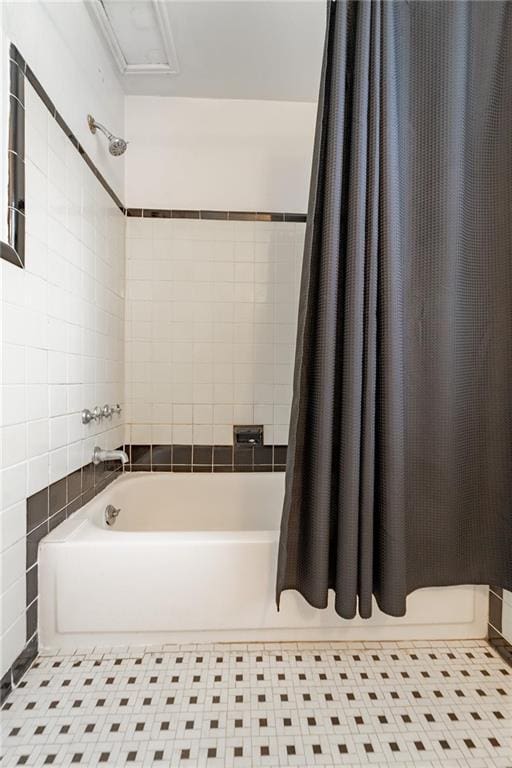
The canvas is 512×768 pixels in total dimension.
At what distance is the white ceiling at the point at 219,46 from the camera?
5.11ft

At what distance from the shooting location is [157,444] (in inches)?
83.5

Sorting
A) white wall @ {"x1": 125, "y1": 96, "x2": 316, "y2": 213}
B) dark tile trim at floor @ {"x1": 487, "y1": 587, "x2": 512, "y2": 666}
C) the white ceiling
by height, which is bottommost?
dark tile trim at floor @ {"x1": 487, "y1": 587, "x2": 512, "y2": 666}

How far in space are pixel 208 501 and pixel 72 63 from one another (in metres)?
1.88

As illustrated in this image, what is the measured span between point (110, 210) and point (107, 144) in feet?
0.89

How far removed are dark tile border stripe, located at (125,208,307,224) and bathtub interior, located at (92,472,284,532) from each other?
1.34m

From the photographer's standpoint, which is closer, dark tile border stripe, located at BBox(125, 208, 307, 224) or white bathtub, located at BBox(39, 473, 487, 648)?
white bathtub, located at BBox(39, 473, 487, 648)

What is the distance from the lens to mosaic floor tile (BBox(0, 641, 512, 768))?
87 cm

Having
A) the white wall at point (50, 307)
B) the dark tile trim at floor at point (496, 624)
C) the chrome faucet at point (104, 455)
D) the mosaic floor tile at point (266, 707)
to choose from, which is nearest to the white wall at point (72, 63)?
the white wall at point (50, 307)

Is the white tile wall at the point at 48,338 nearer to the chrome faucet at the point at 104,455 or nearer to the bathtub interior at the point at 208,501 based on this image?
the chrome faucet at the point at 104,455

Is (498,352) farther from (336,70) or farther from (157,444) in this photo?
(157,444)

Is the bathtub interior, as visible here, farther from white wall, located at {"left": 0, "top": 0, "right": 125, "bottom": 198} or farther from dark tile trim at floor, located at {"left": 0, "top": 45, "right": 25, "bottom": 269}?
white wall, located at {"left": 0, "top": 0, "right": 125, "bottom": 198}

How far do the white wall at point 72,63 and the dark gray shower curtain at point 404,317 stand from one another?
2.75ft

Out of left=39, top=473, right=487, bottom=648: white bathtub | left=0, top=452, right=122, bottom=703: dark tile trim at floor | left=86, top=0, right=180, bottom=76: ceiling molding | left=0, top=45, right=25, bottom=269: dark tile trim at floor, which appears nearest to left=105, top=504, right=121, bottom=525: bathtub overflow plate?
left=0, top=452, right=122, bottom=703: dark tile trim at floor

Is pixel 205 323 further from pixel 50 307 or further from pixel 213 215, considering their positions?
pixel 50 307
